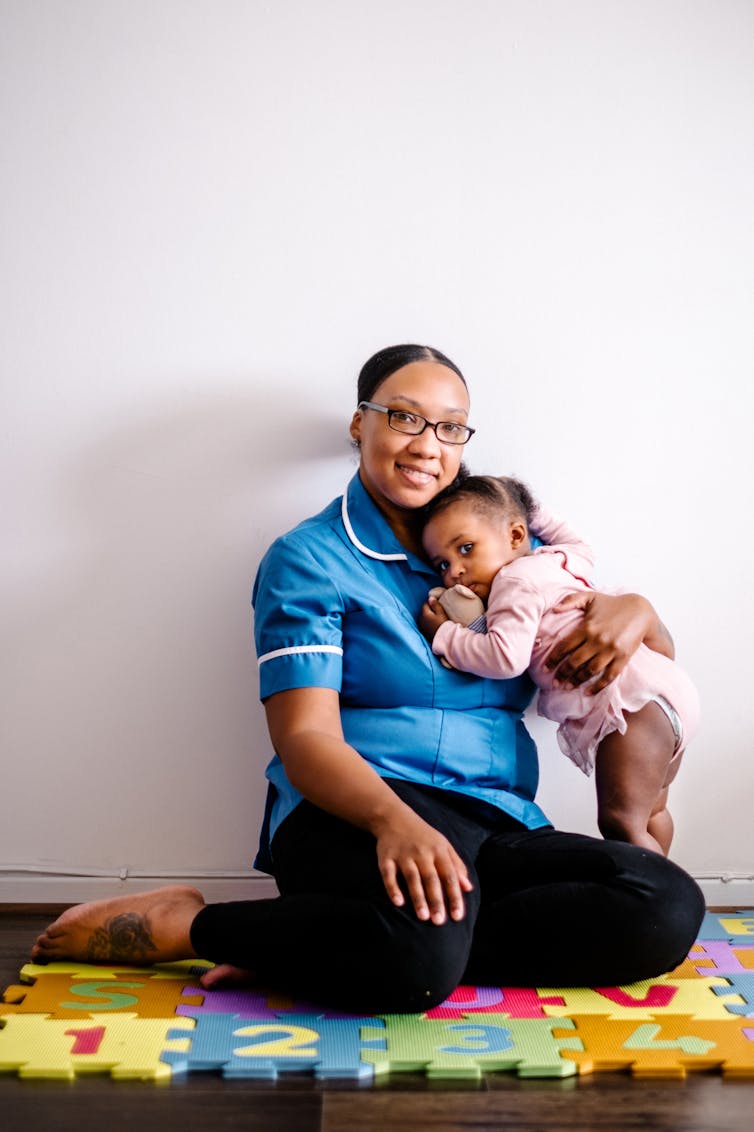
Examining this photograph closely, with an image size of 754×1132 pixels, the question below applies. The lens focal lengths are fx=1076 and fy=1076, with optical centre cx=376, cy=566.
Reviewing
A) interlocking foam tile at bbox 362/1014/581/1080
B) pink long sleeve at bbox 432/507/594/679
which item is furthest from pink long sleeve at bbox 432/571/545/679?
interlocking foam tile at bbox 362/1014/581/1080

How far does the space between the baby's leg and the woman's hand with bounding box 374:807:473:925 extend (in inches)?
14.9

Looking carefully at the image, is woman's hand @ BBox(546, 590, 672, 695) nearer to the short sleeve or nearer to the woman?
the woman

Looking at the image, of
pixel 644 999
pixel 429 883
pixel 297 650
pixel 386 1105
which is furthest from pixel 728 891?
pixel 386 1105

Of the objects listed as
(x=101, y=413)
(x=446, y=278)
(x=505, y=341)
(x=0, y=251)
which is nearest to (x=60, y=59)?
(x=0, y=251)

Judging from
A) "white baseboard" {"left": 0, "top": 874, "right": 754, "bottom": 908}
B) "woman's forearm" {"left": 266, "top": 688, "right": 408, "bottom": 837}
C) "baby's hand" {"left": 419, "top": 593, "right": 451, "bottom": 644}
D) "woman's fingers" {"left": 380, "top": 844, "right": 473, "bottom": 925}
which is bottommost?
"white baseboard" {"left": 0, "top": 874, "right": 754, "bottom": 908}

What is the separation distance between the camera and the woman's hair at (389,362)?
1804mm

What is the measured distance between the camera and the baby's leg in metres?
1.70

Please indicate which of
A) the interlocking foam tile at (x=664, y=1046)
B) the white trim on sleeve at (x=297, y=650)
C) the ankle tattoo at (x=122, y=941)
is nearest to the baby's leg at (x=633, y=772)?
the interlocking foam tile at (x=664, y=1046)

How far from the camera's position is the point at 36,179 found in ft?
6.49

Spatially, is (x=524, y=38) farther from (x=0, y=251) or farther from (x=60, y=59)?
(x=0, y=251)

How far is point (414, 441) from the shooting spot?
1740 millimetres

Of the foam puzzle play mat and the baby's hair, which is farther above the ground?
the baby's hair

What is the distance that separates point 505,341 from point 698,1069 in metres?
1.29

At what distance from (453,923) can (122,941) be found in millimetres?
496
